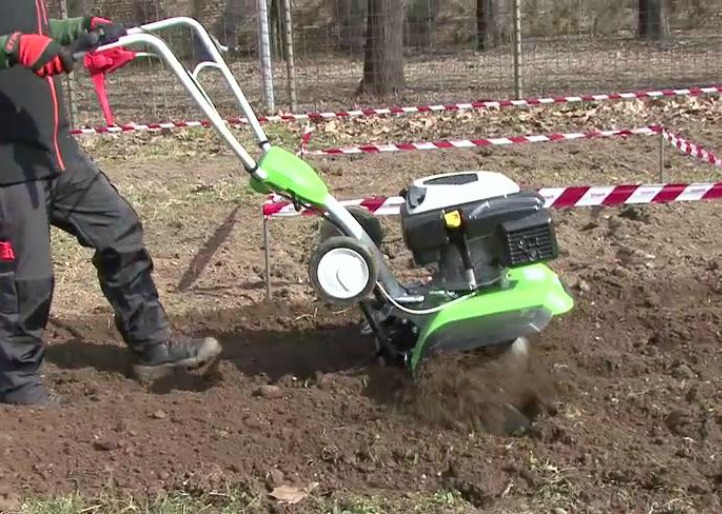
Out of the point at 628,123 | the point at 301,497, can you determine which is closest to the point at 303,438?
the point at 301,497

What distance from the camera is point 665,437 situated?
Answer: 400cm

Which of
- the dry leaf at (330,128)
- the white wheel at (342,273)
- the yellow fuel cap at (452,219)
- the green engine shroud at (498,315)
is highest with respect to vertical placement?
the yellow fuel cap at (452,219)

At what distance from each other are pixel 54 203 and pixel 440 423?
1.97 m

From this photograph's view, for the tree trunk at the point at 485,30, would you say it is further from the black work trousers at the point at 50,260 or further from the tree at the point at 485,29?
the black work trousers at the point at 50,260

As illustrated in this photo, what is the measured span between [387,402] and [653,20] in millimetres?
14835

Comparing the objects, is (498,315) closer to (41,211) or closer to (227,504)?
(227,504)

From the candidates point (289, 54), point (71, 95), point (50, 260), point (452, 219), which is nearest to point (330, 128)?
point (289, 54)

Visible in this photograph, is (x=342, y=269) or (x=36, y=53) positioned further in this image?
(x=342, y=269)

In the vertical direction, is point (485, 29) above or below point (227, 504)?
above

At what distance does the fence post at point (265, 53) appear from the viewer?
41.2 feet

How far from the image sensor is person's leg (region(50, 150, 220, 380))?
4797 millimetres

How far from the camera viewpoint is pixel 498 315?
170 inches

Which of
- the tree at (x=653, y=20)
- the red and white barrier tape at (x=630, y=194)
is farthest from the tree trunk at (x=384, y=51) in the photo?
the red and white barrier tape at (x=630, y=194)

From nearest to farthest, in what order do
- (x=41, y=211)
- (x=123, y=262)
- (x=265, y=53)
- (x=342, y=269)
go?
(x=342, y=269) < (x=41, y=211) < (x=123, y=262) < (x=265, y=53)
